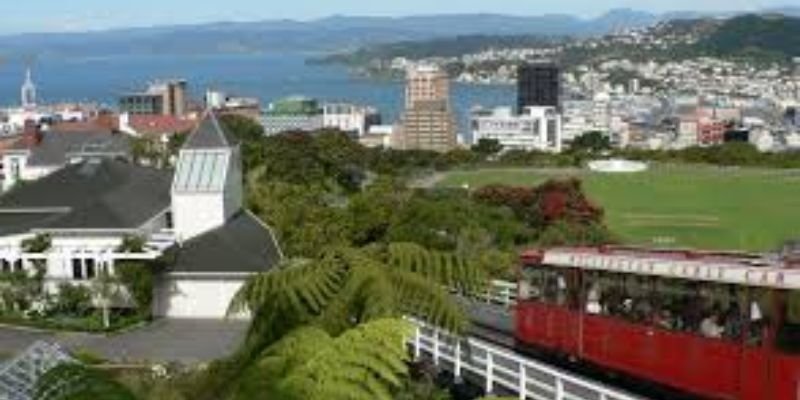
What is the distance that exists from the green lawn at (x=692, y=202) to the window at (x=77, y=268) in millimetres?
25290

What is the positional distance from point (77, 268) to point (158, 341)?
203 inches

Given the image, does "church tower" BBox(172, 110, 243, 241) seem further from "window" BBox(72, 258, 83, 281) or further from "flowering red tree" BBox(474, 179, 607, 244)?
"flowering red tree" BBox(474, 179, 607, 244)

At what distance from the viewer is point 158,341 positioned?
3406 centimetres

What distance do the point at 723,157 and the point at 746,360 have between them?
10166 cm

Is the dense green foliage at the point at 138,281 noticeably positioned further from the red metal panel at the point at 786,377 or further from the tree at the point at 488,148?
the tree at the point at 488,148

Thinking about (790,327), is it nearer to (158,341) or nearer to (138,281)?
(158,341)

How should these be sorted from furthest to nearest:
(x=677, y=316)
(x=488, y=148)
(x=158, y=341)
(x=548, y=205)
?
(x=488, y=148) → (x=548, y=205) → (x=158, y=341) → (x=677, y=316)

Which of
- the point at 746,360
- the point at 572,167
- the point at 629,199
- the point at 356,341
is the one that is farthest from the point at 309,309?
the point at 572,167

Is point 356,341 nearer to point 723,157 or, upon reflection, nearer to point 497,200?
point 497,200

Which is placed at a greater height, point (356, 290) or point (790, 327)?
point (356, 290)

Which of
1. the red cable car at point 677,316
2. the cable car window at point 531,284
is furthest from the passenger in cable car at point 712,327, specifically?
the cable car window at point 531,284

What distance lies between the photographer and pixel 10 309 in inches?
1465

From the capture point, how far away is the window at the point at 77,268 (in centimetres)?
3781

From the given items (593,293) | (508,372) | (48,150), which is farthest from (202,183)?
(48,150)
